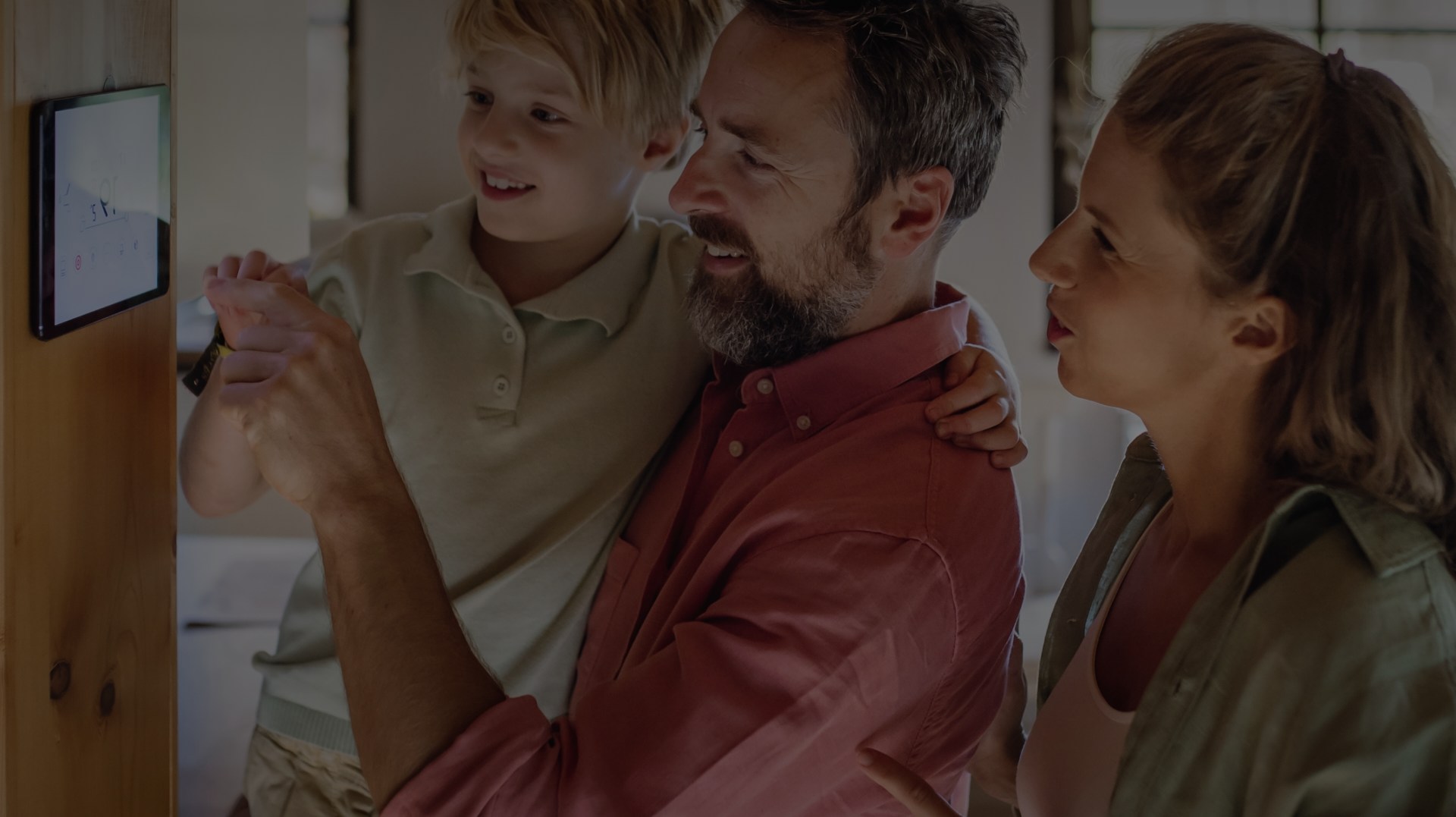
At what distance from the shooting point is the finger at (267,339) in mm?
1186

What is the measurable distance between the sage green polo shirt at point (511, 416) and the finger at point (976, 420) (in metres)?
0.39

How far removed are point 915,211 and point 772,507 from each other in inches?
15.5

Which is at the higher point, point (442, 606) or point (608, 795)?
point (442, 606)

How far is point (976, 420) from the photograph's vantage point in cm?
129

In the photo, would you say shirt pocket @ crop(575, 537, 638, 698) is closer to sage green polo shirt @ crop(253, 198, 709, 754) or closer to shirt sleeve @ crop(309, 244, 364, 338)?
sage green polo shirt @ crop(253, 198, 709, 754)

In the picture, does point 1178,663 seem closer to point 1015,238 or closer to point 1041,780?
point 1041,780

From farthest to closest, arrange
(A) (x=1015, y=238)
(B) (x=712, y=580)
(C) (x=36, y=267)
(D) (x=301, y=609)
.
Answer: (A) (x=1015, y=238)
(D) (x=301, y=609)
(B) (x=712, y=580)
(C) (x=36, y=267)

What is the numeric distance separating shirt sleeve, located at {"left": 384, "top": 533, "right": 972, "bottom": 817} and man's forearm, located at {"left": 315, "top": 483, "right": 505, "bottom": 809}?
0.10 feet

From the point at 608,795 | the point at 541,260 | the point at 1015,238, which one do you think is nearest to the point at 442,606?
the point at 608,795

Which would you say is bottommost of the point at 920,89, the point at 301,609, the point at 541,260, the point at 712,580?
the point at 301,609

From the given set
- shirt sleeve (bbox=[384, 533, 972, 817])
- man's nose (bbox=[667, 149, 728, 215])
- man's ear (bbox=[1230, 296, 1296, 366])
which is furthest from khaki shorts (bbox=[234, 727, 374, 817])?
man's ear (bbox=[1230, 296, 1296, 366])

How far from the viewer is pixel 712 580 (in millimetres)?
1265

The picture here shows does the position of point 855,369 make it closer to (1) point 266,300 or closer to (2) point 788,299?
(2) point 788,299

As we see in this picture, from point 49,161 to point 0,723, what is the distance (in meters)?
0.42
